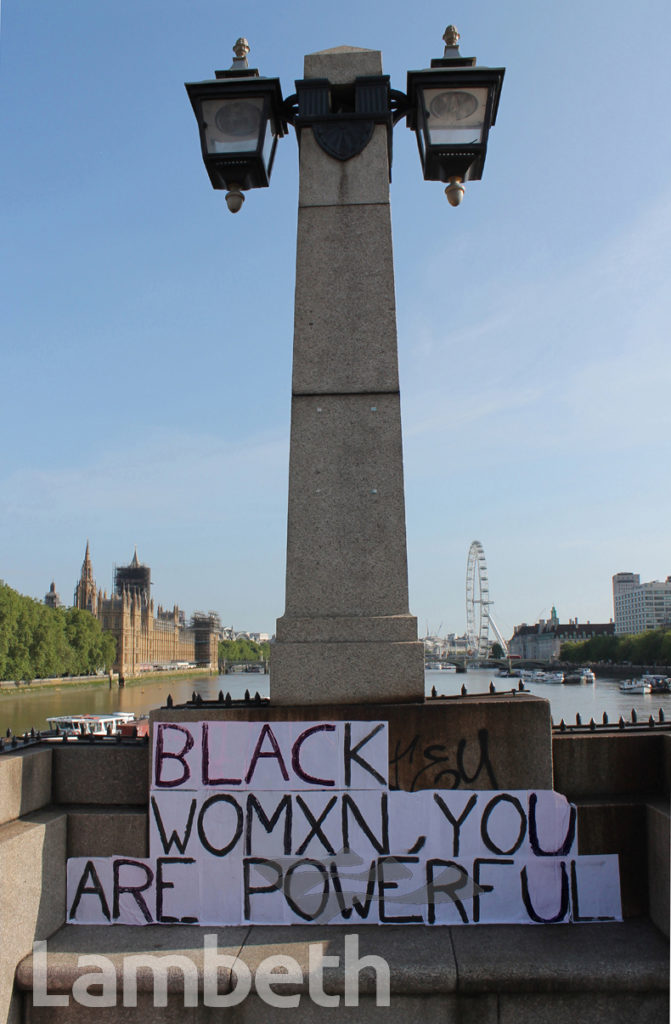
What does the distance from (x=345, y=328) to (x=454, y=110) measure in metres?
1.67

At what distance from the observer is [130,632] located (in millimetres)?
120125

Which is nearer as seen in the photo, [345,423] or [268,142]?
[345,423]

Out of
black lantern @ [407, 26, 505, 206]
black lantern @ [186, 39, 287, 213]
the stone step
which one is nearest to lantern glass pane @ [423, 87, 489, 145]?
black lantern @ [407, 26, 505, 206]

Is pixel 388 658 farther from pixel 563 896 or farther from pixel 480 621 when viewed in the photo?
pixel 480 621

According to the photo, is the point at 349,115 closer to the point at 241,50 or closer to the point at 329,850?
the point at 241,50

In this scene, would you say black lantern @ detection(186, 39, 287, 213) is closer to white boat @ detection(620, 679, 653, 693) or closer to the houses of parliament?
white boat @ detection(620, 679, 653, 693)

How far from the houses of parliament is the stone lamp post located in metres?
102

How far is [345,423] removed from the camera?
497 cm

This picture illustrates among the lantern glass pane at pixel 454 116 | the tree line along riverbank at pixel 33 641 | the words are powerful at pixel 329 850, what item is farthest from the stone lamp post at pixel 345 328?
the tree line along riverbank at pixel 33 641

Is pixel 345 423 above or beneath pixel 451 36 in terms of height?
beneath

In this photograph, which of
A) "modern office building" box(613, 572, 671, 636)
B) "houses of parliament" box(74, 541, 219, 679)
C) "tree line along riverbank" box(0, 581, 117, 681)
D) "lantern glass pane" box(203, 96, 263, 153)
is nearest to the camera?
"lantern glass pane" box(203, 96, 263, 153)

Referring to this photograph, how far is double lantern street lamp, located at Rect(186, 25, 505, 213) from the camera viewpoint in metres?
5.07

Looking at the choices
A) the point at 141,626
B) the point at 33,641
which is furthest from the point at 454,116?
the point at 141,626

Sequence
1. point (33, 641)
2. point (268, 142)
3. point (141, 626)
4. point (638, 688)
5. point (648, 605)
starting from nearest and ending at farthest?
point (268, 142) → point (33, 641) → point (638, 688) → point (141, 626) → point (648, 605)
